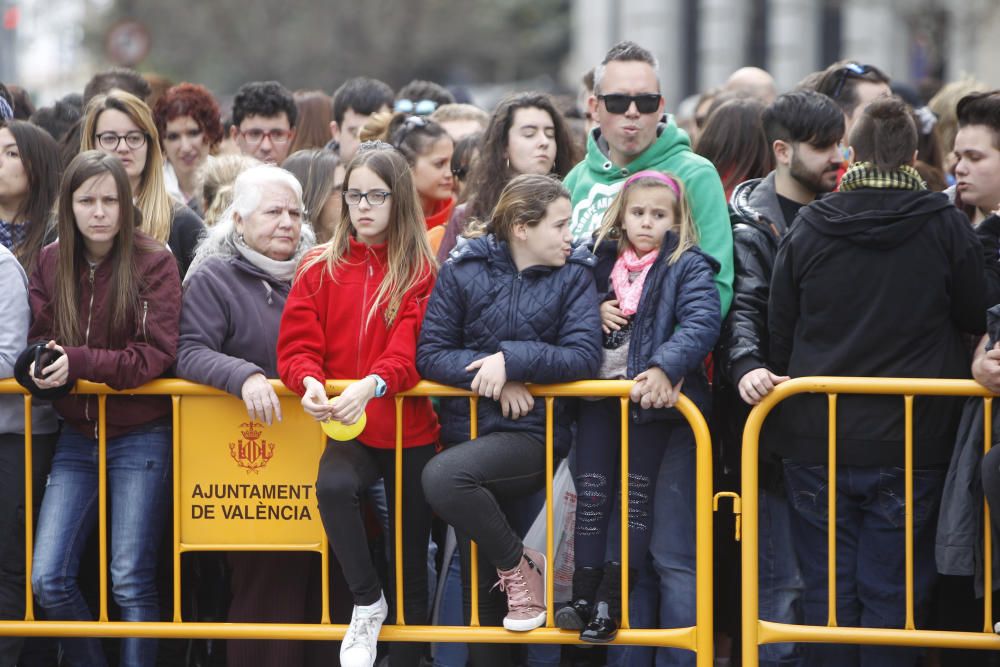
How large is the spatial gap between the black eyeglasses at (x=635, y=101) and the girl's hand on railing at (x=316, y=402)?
1.77 m

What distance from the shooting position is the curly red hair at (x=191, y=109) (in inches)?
328

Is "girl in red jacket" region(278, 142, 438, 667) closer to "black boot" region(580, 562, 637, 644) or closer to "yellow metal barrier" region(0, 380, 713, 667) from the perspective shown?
"yellow metal barrier" region(0, 380, 713, 667)

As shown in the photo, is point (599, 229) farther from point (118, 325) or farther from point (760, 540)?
point (118, 325)

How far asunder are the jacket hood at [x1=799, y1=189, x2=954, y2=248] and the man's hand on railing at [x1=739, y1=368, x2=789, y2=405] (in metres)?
0.60

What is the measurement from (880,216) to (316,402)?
7.42ft

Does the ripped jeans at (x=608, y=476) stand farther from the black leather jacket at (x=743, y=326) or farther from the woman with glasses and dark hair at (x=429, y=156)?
the woman with glasses and dark hair at (x=429, y=156)

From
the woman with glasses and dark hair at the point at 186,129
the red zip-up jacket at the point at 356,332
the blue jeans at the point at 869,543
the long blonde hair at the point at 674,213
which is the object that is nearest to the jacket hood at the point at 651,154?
the long blonde hair at the point at 674,213

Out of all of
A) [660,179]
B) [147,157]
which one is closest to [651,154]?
[660,179]

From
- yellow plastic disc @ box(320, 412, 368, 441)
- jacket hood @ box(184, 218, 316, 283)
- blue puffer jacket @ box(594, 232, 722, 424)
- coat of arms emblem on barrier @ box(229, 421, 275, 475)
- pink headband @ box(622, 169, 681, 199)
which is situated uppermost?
pink headband @ box(622, 169, 681, 199)

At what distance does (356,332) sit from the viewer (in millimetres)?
5836

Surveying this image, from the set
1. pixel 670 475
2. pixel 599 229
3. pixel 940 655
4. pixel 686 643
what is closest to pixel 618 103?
pixel 599 229

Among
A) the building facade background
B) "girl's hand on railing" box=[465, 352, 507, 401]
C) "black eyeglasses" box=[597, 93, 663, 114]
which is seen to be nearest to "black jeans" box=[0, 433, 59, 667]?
"girl's hand on railing" box=[465, 352, 507, 401]

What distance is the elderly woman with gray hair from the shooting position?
19.7 feet

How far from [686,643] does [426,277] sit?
5.85 feet
